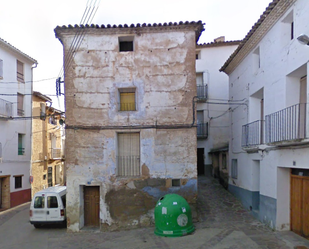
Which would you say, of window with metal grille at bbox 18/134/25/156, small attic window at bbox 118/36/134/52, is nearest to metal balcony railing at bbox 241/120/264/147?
small attic window at bbox 118/36/134/52

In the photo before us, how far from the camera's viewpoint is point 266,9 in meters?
9.00

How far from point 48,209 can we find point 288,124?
31.6ft

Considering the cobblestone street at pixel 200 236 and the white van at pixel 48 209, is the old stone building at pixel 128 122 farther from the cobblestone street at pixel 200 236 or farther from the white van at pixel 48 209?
the white van at pixel 48 209

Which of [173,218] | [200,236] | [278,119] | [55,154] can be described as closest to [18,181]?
[55,154]

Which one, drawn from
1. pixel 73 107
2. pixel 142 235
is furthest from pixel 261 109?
pixel 73 107

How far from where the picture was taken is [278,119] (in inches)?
345

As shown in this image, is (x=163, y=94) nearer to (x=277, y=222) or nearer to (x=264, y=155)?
(x=264, y=155)

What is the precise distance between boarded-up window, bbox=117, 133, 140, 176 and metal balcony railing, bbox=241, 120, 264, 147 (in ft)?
15.2

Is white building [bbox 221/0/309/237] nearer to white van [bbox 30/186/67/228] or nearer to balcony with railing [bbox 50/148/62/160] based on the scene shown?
white van [bbox 30/186/67/228]

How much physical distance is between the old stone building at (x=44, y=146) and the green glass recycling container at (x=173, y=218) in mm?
11555

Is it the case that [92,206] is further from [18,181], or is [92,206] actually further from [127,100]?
[18,181]

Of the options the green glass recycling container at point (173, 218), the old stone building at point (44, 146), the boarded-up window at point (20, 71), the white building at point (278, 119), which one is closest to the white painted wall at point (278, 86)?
the white building at point (278, 119)

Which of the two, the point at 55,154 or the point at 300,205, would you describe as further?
the point at 55,154

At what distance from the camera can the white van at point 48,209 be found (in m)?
11.2
